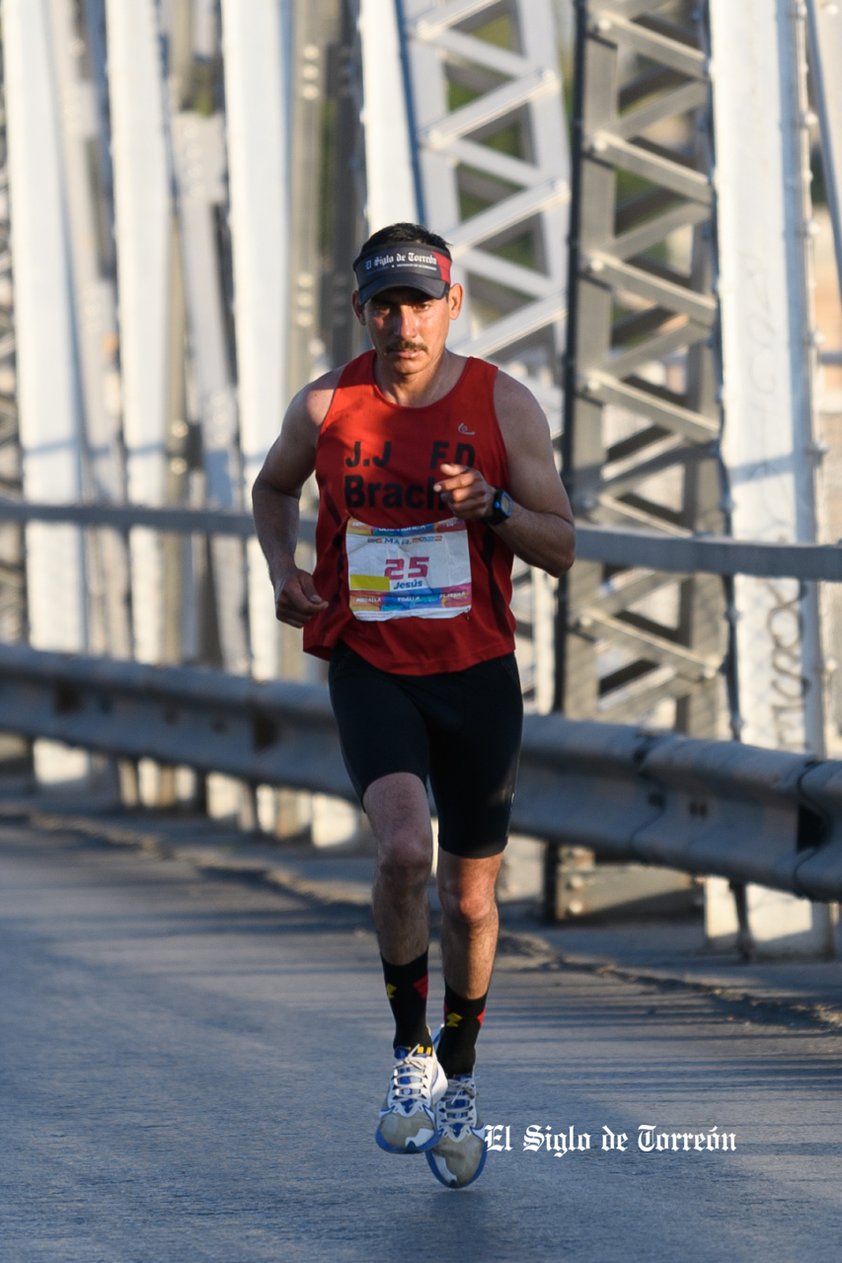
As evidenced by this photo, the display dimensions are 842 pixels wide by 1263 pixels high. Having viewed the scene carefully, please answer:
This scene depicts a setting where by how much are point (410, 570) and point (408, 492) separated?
16 centimetres

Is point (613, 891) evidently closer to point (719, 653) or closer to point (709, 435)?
point (719, 653)

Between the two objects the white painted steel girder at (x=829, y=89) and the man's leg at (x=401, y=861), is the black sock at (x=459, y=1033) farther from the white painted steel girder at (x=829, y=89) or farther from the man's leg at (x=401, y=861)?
the white painted steel girder at (x=829, y=89)

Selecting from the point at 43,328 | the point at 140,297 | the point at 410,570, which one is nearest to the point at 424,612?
the point at 410,570

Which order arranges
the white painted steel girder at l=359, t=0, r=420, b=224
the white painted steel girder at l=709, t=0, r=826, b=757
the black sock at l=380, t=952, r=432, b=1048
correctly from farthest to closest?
the white painted steel girder at l=359, t=0, r=420, b=224 < the white painted steel girder at l=709, t=0, r=826, b=757 < the black sock at l=380, t=952, r=432, b=1048

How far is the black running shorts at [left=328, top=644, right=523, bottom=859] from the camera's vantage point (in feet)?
19.5

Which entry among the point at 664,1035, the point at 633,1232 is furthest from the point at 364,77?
the point at 633,1232

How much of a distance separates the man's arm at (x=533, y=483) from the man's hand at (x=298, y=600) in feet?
1.36

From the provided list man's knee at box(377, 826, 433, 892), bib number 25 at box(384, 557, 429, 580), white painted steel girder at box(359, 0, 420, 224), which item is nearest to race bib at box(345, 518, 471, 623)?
bib number 25 at box(384, 557, 429, 580)

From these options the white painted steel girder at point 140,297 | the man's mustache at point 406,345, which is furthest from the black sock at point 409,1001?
the white painted steel girder at point 140,297

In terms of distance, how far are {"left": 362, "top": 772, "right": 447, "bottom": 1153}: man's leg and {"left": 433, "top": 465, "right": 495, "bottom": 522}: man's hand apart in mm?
587

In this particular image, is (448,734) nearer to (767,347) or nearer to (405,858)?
(405,858)

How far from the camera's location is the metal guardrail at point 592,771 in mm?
7785

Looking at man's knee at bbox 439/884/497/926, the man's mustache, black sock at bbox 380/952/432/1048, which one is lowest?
black sock at bbox 380/952/432/1048

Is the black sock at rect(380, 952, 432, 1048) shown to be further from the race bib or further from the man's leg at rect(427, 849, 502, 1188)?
the race bib
